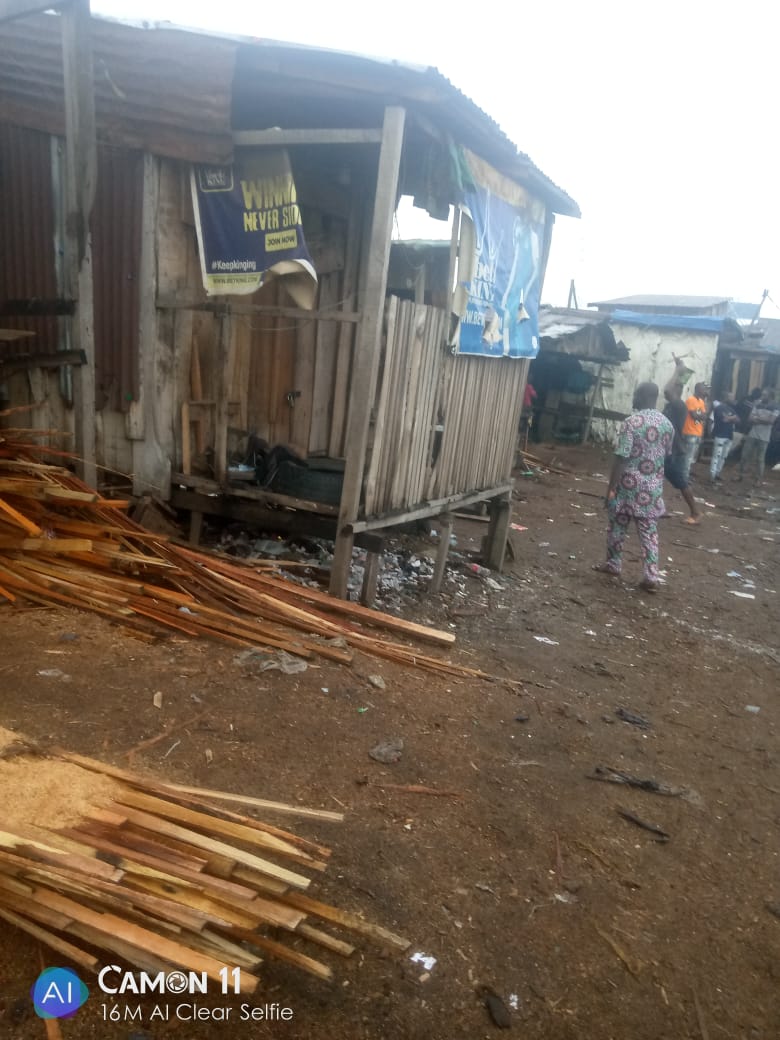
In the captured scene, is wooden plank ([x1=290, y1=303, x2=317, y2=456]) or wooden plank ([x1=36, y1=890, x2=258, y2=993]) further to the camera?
wooden plank ([x1=290, y1=303, x2=317, y2=456])

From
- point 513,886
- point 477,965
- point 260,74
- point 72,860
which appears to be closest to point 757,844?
point 513,886

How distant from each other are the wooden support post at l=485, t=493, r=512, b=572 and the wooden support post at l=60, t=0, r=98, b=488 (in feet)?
14.0

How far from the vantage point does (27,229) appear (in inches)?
221

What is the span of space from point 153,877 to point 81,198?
14.0 feet

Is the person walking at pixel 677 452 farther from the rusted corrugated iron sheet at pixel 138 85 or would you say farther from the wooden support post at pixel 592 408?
the wooden support post at pixel 592 408

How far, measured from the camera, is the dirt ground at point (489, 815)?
2375 millimetres

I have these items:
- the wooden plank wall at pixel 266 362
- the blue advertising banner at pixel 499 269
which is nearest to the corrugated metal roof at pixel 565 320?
the blue advertising banner at pixel 499 269

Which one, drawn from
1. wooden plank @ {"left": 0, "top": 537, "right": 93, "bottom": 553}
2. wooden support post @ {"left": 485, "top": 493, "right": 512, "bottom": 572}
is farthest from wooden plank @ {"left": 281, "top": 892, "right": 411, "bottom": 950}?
wooden support post @ {"left": 485, "top": 493, "right": 512, "bottom": 572}

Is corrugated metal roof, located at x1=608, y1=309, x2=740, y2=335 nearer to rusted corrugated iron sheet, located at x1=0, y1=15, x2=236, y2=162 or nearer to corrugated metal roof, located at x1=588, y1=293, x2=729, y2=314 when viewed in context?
corrugated metal roof, located at x1=588, y1=293, x2=729, y2=314

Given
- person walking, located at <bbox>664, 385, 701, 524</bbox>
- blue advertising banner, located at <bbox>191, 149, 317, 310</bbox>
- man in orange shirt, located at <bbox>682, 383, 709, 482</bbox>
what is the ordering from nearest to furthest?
blue advertising banner, located at <bbox>191, 149, 317, 310</bbox>, person walking, located at <bbox>664, 385, 701, 524</bbox>, man in orange shirt, located at <bbox>682, 383, 709, 482</bbox>

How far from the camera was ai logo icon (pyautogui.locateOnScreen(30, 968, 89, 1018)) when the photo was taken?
6.61ft

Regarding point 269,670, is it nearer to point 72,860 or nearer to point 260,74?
point 72,860

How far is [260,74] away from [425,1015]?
519 cm

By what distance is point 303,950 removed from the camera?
7.73ft
